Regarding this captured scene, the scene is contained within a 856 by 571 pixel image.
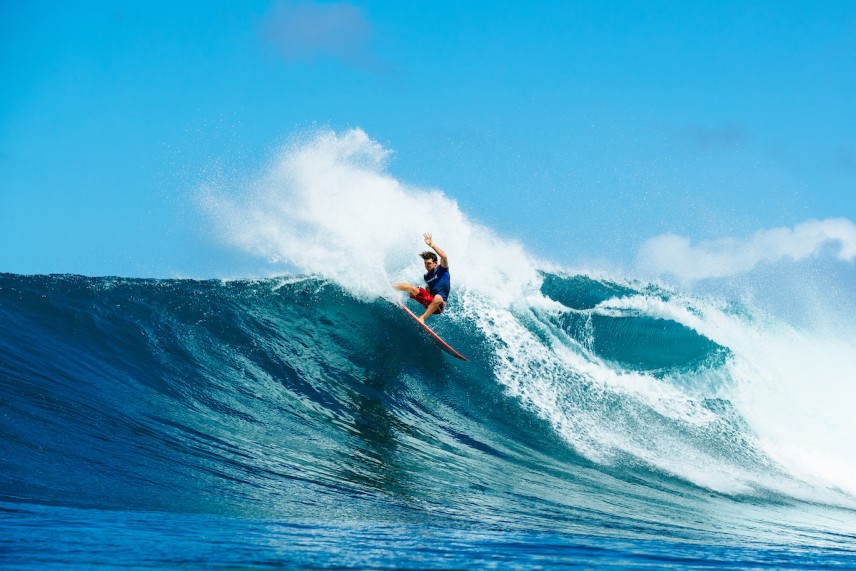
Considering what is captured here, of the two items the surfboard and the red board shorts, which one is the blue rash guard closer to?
the red board shorts

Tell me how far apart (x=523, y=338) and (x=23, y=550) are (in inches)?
361

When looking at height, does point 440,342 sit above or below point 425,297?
below

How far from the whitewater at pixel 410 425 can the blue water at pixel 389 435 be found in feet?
0.12

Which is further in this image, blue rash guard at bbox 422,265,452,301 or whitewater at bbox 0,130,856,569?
blue rash guard at bbox 422,265,452,301

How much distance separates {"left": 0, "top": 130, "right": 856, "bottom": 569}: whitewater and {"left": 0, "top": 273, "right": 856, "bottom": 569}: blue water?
0.12 feet

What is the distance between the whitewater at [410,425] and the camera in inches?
179

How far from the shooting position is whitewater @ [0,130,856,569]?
4.54 m

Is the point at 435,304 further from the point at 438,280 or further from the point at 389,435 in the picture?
the point at 389,435

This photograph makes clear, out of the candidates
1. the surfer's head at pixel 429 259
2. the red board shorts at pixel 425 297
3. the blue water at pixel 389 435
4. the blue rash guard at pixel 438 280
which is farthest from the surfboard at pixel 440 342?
the surfer's head at pixel 429 259

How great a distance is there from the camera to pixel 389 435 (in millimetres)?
8266

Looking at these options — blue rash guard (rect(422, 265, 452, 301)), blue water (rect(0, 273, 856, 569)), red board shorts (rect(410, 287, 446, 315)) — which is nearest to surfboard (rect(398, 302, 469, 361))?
blue water (rect(0, 273, 856, 569))

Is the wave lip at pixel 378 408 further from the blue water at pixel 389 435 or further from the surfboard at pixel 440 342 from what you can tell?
the surfboard at pixel 440 342

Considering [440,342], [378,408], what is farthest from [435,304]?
[378,408]

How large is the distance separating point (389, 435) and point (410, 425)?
64cm
